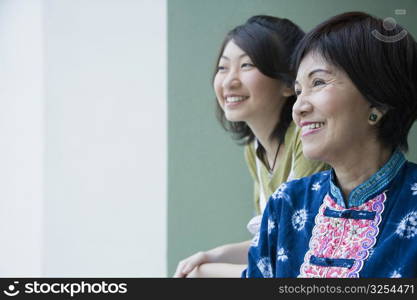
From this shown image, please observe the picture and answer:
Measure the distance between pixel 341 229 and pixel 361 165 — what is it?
123 mm

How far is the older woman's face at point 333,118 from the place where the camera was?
138 cm

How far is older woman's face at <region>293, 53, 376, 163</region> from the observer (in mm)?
1379

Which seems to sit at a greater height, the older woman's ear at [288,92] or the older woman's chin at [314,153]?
the older woman's ear at [288,92]

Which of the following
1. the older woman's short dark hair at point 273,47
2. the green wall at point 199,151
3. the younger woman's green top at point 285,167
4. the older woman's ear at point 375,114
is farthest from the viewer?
the green wall at point 199,151
